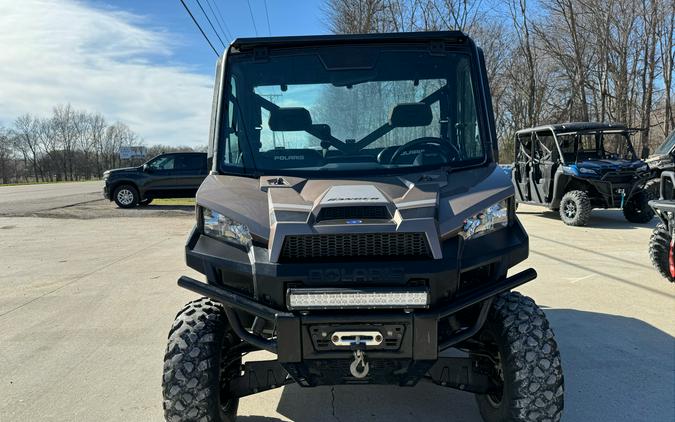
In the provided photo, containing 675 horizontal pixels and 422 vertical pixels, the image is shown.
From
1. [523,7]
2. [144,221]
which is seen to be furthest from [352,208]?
[523,7]

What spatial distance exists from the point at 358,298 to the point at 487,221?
832 millimetres

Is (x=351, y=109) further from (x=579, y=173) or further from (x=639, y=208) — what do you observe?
(x=639, y=208)

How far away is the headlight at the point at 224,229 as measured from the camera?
2.54m

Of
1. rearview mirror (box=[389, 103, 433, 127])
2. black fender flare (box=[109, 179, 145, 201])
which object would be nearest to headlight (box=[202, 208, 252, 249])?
rearview mirror (box=[389, 103, 433, 127])

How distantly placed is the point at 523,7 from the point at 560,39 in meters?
2.59

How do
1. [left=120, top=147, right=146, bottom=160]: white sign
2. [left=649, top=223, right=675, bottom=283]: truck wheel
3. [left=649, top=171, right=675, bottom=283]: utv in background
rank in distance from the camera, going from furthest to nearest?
[left=120, top=147, right=146, bottom=160]: white sign, [left=649, top=223, right=675, bottom=283]: truck wheel, [left=649, top=171, right=675, bottom=283]: utv in background

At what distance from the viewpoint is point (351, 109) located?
323 cm

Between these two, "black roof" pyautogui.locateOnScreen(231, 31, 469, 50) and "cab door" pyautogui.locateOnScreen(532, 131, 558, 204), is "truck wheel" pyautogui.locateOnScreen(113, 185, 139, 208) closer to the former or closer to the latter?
"cab door" pyautogui.locateOnScreen(532, 131, 558, 204)

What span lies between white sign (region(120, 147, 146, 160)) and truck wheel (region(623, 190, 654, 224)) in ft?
292

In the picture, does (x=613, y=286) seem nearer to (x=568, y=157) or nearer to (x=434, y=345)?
(x=434, y=345)

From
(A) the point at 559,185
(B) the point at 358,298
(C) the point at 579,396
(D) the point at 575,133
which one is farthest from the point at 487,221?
(D) the point at 575,133

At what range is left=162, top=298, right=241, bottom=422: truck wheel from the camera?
8.36 ft

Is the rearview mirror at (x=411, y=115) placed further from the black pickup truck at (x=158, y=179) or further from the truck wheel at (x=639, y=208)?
the black pickup truck at (x=158, y=179)

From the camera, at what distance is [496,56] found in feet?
82.0
